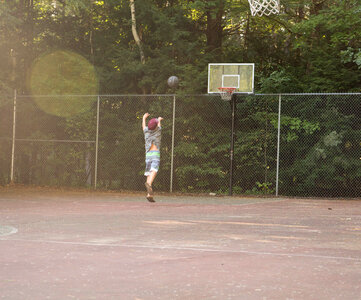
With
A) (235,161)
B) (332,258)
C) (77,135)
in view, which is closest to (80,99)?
(77,135)

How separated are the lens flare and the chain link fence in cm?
7

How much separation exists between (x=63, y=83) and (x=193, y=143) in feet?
18.2

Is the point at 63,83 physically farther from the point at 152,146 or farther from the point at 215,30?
the point at 152,146

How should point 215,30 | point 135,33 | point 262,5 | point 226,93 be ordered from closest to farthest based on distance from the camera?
point 262,5 → point 226,93 → point 135,33 → point 215,30

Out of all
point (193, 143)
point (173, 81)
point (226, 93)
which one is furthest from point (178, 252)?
point (173, 81)

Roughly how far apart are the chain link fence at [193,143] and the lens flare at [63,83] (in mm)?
73

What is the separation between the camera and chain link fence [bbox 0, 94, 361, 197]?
731 inches

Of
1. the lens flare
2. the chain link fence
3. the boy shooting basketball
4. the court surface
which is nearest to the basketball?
the chain link fence

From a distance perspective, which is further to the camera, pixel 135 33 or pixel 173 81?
pixel 135 33

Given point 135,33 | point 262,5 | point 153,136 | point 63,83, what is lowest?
point 153,136

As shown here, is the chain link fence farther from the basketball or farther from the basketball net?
the basketball net

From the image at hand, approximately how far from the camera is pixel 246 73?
756 inches

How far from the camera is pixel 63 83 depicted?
73.4 feet

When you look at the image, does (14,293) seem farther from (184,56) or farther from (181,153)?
(184,56)
